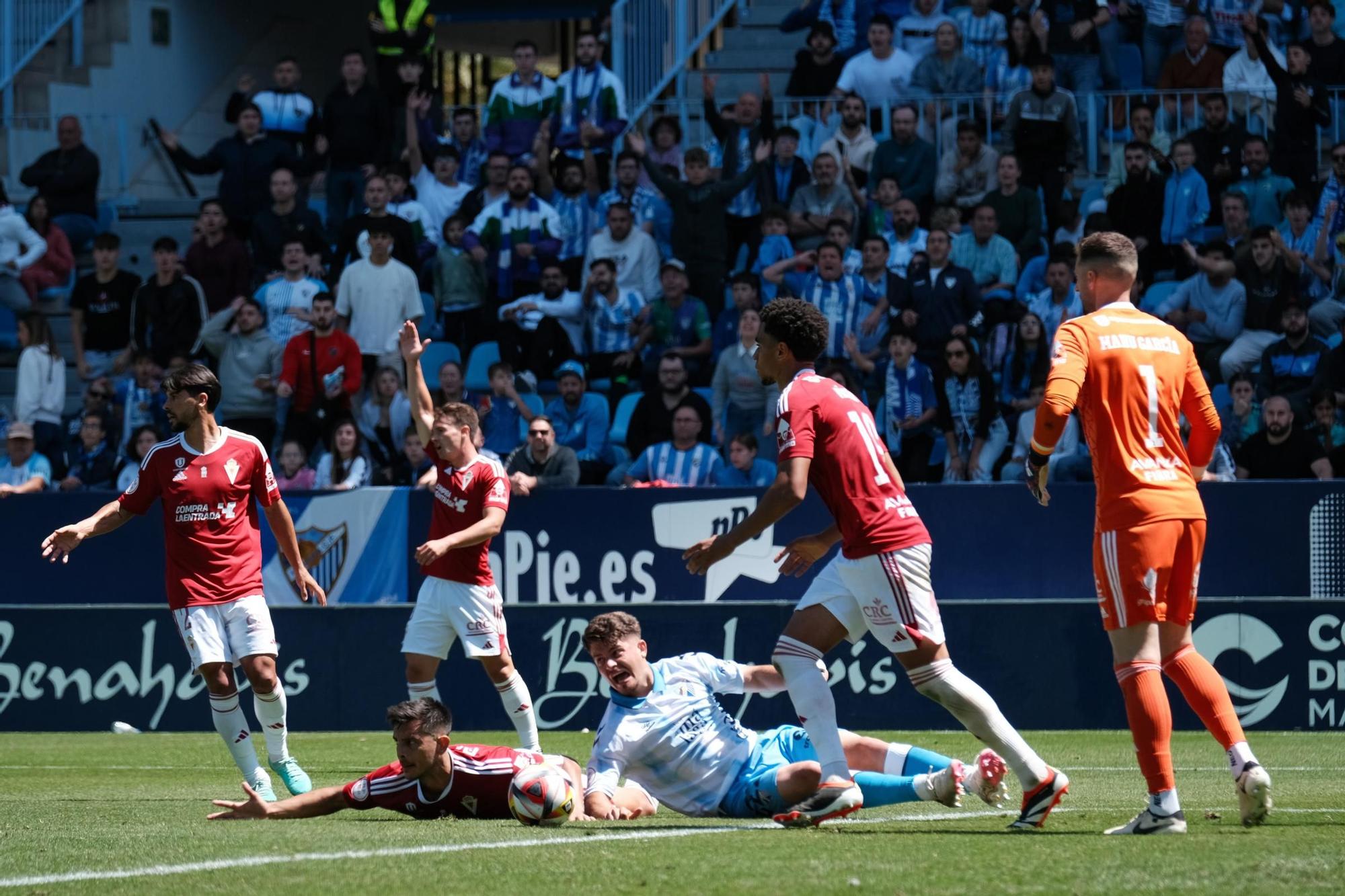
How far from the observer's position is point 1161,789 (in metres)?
6.54

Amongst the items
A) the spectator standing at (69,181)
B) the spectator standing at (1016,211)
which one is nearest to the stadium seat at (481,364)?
the spectator standing at (1016,211)

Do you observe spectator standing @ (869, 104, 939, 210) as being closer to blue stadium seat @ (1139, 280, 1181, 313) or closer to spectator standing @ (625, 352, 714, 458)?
blue stadium seat @ (1139, 280, 1181, 313)

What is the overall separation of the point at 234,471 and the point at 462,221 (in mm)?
9446

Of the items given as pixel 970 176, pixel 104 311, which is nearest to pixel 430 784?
pixel 970 176

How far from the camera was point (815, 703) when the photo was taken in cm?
708

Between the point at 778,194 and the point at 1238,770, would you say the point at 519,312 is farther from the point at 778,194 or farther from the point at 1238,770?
the point at 1238,770

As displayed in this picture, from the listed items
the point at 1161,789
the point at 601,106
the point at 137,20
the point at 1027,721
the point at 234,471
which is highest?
the point at 137,20

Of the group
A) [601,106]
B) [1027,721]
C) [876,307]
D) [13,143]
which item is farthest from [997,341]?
[13,143]

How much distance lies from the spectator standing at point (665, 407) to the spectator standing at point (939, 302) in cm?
202

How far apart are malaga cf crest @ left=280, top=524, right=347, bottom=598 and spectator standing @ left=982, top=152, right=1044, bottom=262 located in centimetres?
690

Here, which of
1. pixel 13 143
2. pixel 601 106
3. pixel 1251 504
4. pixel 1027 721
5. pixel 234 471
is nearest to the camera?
pixel 234 471

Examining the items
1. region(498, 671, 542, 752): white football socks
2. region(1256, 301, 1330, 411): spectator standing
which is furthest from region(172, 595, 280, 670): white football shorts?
region(1256, 301, 1330, 411): spectator standing

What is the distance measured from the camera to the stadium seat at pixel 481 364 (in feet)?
58.2

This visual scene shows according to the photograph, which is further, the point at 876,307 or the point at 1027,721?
the point at 876,307
